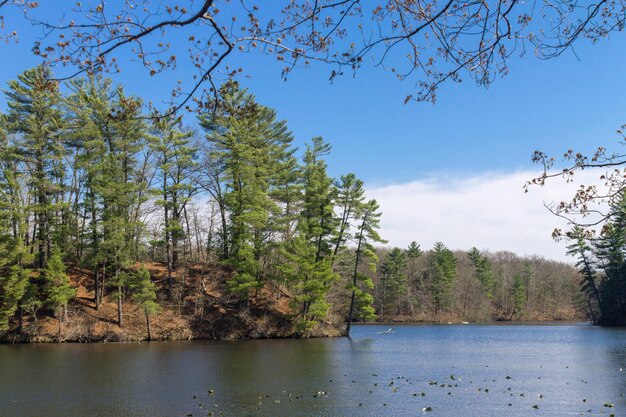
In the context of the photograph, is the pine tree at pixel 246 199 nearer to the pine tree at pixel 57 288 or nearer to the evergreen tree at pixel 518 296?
the pine tree at pixel 57 288

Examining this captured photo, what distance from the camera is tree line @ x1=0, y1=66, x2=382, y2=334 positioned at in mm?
32375

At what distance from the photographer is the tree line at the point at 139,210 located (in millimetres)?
32375

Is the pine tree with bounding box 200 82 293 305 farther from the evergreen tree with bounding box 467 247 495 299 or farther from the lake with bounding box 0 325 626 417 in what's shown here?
the evergreen tree with bounding box 467 247 495 299

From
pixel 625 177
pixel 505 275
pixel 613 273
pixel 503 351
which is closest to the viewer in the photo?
pixel 625 177

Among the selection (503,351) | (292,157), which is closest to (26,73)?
(292,157)

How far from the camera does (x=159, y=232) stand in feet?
124

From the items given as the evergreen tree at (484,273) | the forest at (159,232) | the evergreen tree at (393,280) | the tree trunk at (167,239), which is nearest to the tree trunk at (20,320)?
the forest at (159,232)

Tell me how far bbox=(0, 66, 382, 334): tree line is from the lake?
6.66m

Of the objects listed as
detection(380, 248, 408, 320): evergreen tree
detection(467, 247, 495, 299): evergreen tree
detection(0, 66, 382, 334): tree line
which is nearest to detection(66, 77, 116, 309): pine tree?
detection(0, 66, 382, 334): tree line

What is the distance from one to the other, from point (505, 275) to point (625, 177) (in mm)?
94566

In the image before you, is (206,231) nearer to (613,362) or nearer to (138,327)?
(138,327)

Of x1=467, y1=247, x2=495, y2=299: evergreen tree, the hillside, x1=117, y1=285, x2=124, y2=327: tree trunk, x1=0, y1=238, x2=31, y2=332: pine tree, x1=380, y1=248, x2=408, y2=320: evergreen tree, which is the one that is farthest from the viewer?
x1=467, y1=247, x2=495, y2=299: evergreen tree

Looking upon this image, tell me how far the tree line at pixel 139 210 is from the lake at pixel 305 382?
262 inches

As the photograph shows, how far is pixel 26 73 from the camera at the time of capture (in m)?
32.3
